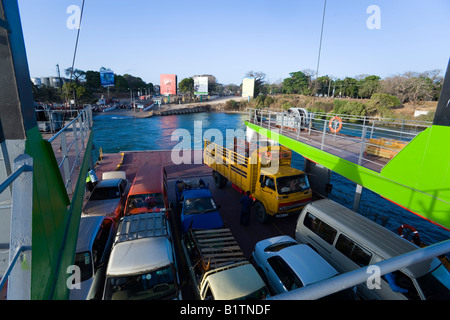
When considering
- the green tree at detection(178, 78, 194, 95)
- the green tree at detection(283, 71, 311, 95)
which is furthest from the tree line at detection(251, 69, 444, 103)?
the green tree at detection(178, 78, 194, 95)

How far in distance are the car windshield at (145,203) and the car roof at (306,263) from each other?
14.2ft

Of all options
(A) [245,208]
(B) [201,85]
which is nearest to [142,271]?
(A) [245,208]

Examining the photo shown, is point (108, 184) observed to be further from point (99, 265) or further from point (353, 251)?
point (353, 251)

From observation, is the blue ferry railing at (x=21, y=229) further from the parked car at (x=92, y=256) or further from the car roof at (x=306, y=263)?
the car roof at (x=306, y=263)

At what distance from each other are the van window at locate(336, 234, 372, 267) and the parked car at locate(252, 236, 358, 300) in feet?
2.94

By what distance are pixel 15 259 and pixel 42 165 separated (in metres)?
1.13

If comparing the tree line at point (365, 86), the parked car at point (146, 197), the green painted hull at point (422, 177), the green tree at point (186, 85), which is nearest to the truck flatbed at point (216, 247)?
the parked car at point (146, 197)

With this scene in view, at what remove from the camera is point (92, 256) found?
5.63 meters

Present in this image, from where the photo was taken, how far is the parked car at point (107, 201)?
806 cm

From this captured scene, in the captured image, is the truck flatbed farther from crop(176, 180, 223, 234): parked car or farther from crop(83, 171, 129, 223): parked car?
crop(83, 171, 129, 223): parked car

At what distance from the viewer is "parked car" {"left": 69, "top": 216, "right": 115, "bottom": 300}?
5.16m

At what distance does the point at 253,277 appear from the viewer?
4766mm
